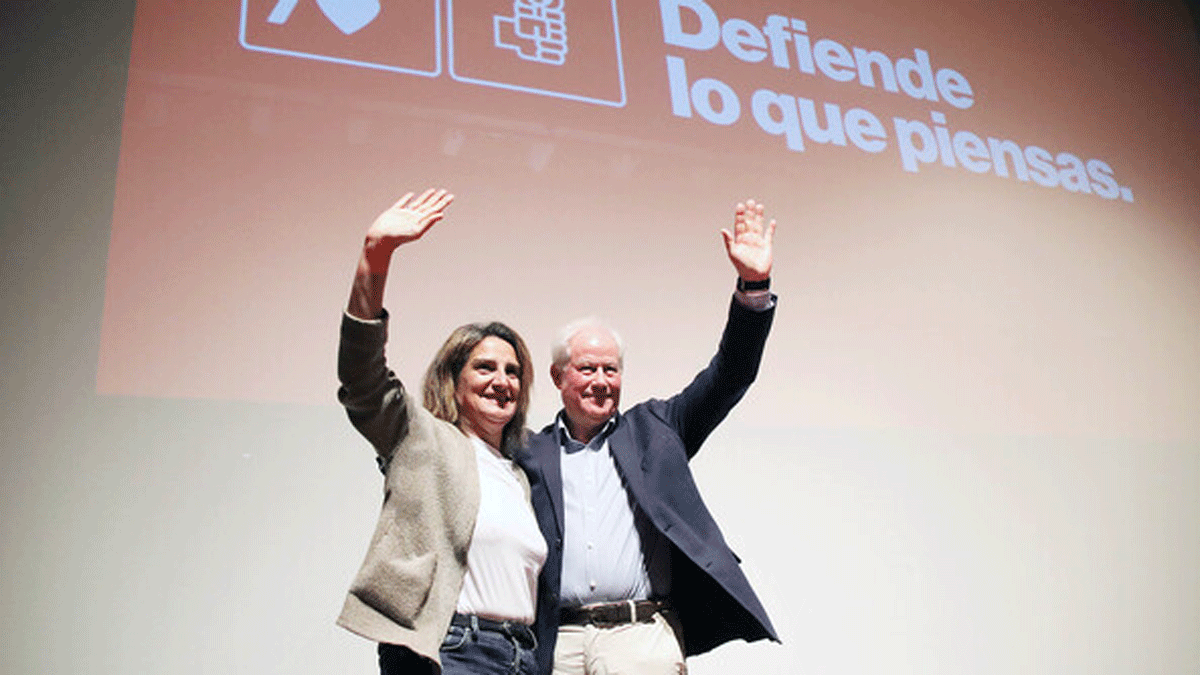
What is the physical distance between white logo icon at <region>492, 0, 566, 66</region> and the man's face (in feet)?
3.92

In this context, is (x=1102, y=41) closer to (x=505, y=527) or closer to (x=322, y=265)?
(x=322, y=265)

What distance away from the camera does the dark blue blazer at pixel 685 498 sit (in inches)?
66.6

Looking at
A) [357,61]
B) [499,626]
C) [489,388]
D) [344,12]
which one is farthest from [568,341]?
[344,12]

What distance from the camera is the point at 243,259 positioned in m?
2.39

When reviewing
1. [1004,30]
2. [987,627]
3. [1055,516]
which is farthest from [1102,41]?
[987,627]

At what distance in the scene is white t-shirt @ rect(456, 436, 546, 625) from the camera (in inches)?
61.3

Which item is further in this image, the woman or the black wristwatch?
the black wristwatch

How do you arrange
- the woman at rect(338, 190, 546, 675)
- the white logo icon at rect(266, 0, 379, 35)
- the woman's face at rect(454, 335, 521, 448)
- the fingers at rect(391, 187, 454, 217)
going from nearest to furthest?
1. the woman at rect(338, 190, 546, 675)
2. the fingers at rect(391, 187, 454, 217)
3. the woman's face at rect(454, 335, 521, 448)
4. the white logo icon at rect(266, 0, 379, 35)

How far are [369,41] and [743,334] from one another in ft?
4.53

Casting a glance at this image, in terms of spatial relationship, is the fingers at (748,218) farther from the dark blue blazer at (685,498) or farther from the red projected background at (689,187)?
the red projected background at (689,187)

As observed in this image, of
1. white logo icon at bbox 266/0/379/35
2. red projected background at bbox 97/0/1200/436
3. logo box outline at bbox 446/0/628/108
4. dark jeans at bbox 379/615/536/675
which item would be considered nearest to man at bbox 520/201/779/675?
dark jeans at bbox 379/615/536/675

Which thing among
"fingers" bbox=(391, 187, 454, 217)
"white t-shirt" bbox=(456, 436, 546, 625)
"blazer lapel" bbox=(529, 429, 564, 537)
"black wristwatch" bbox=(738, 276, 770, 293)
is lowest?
"white t-shirt" bbox=(456, 436, 546, 625)

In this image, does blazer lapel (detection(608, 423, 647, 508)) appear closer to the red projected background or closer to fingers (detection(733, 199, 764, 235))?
fingers (detection(733, 199, 764, 235))

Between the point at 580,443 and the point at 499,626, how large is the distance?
16.6 inches
